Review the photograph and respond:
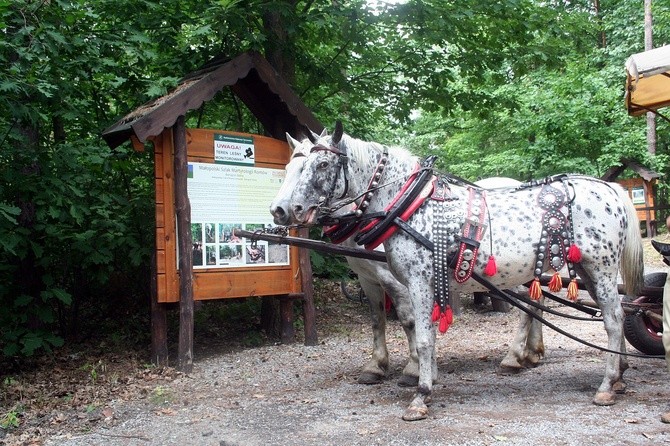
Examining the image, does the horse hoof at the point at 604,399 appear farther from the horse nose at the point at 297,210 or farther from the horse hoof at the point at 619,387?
the horse nose at the point at 297,210

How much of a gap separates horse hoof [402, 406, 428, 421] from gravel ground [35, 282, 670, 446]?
0.04 m

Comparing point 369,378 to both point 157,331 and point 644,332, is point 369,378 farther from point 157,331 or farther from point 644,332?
point 644,332

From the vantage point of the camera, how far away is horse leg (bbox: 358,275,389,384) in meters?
5.31

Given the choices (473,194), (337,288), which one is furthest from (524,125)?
(473,194)

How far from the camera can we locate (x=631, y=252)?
4.58m

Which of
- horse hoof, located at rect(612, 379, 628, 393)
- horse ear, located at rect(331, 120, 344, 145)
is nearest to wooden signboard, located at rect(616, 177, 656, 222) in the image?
horse hoof, located at rect(612, 379, 628, 393)

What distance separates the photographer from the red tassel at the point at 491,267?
424cm

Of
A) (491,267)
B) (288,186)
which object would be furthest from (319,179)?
(491,267)

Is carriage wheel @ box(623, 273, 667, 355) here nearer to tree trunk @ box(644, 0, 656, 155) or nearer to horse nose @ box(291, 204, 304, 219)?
horse nose @ box(291, 204, 304, 219)

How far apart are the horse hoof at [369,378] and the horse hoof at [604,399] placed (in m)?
1.86

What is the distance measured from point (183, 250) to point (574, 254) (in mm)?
3628

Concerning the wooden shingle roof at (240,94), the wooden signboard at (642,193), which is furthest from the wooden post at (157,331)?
the wooden signboard at (642,193)

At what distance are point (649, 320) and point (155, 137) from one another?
517cm

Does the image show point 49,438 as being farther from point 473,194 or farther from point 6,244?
point 473,194
